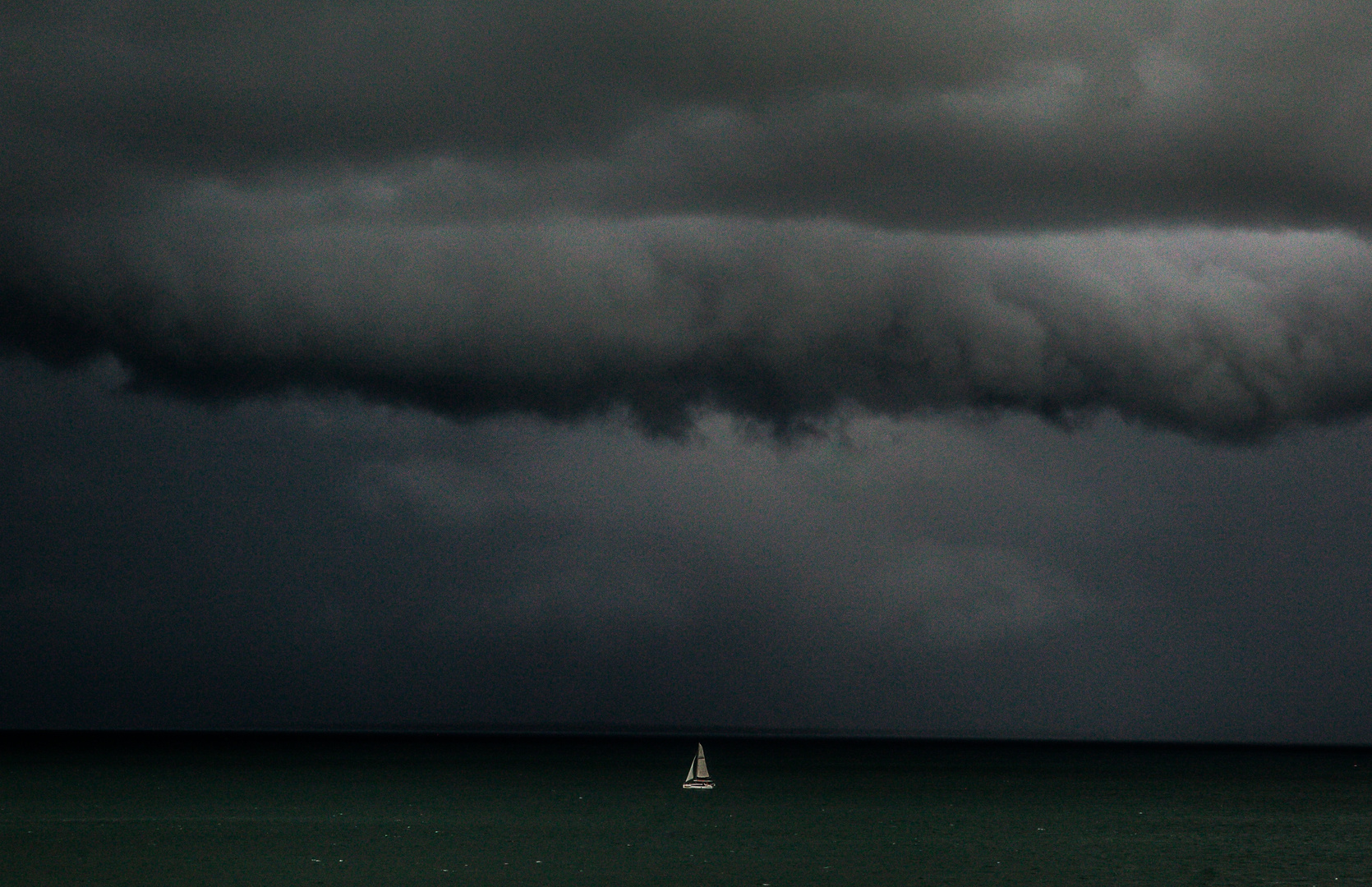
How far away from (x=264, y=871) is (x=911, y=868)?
1507 inches

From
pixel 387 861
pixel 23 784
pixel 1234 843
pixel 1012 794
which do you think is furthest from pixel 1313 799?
pixel 23 784

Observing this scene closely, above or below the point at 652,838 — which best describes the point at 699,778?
above

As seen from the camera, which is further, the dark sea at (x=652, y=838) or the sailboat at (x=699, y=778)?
the sailboat at (x=699, y=778)

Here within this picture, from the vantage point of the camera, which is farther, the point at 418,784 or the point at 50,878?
the point at 418,784

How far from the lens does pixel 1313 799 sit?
19462 centimetres

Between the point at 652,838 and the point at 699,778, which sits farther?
the point at 699,778

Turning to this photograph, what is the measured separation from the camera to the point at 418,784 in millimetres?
198625

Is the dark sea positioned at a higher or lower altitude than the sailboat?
lower

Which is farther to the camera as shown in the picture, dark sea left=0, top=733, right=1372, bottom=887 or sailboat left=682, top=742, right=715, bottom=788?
sailboat left=682, top=742, right=715, bottom=788

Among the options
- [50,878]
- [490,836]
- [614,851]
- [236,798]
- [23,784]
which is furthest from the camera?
[23,784]

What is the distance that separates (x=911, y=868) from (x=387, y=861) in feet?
105

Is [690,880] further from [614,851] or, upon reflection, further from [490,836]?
[490,836]

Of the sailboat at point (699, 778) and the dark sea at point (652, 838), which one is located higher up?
the sailboat at point (699, 778)

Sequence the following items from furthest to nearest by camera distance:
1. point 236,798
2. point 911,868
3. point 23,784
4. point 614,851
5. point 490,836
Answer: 1. point 23,784
2. point 236,798
3. point 490,836
4. point 614,851
5. point 911,868
